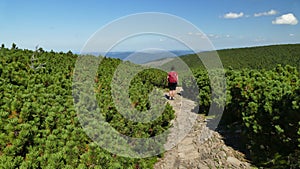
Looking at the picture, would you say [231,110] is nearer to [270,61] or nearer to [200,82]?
[200,82]

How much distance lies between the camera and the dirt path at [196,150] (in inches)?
266

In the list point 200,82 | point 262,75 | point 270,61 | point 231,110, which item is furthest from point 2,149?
point 270,61

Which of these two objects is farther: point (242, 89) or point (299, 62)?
point (299, 62)

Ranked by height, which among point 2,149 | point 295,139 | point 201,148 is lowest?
point 201,148

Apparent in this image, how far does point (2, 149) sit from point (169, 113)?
15.5ft

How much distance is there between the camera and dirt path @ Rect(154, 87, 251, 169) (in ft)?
22.2

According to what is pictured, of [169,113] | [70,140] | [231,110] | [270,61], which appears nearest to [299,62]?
A: [270,61]

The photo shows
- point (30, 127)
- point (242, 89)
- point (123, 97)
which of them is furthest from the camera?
point (242, 89)

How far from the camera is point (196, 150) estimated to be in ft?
25.1

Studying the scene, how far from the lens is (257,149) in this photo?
22.6ft

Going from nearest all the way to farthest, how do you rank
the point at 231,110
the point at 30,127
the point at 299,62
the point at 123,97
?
the point at 30,127, the point at 123,97, the point at 231,110, the point at 299,62

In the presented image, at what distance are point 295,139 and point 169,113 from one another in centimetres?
313

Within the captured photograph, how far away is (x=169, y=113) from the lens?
25.5 ft

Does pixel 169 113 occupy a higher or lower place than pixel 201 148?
higher
